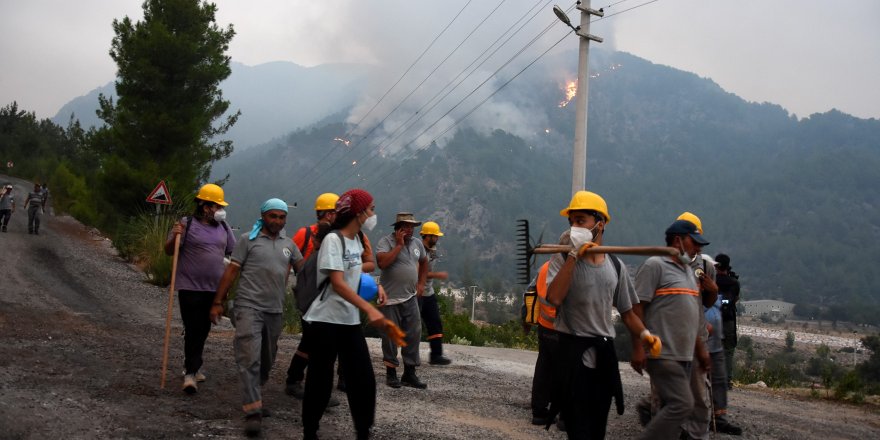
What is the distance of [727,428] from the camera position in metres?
6.89

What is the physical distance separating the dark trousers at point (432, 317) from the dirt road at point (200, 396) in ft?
1.44

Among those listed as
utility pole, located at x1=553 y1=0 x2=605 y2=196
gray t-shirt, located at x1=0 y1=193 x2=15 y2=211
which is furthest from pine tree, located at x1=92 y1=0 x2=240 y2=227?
utility pole, located at x1=553 y1=0 x2=605 y2=196

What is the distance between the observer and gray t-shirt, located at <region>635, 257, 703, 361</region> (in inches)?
191

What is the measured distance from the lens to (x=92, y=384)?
6449 mm

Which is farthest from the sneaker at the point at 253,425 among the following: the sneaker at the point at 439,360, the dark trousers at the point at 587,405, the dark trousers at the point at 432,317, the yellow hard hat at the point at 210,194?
the sneaker at the point at 439,360

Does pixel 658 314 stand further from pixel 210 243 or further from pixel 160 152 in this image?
pixel 160 152

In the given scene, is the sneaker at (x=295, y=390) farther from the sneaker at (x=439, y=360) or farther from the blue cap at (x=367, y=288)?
the sneaker at (x=439, y=360)

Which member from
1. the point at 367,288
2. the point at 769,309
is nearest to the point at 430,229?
the point at 367,288

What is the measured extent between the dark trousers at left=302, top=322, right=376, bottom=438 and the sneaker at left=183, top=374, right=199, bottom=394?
2.17 metres

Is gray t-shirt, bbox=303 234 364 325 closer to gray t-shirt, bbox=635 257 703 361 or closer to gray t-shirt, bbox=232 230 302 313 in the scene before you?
gray t-shirt, bbox=232 230 302 313

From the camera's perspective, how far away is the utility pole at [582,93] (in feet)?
43.1

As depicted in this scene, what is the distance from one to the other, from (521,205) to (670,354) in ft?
627

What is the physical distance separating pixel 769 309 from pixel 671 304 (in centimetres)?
13147

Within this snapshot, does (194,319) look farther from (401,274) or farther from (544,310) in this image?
(544,310)
